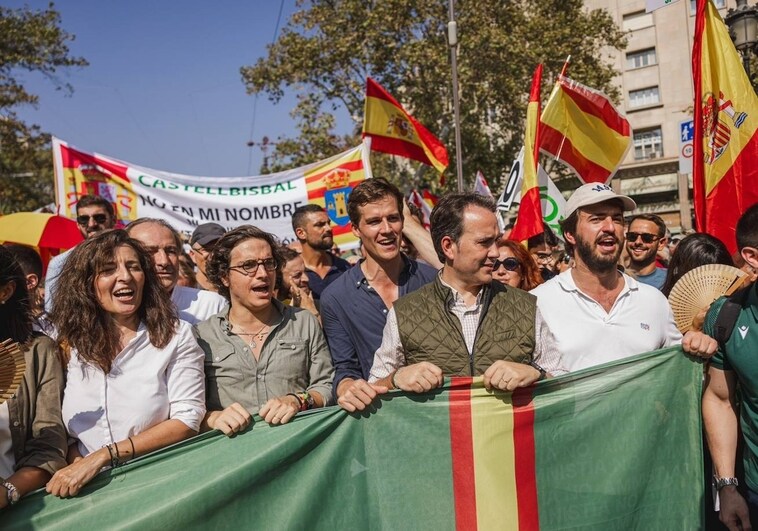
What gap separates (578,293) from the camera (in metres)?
3.32

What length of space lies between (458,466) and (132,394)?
134 cm

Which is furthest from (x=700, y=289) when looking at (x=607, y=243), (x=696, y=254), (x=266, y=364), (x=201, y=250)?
(x=201, y=250)

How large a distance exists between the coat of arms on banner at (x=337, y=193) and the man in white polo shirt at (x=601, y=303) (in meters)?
4.53

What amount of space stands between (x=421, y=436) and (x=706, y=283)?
60.3 inches

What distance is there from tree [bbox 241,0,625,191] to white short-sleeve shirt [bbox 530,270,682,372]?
1648cm

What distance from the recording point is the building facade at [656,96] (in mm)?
34406

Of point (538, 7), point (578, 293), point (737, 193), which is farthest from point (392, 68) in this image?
point (578, 293)

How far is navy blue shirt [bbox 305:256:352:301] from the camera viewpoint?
561cm

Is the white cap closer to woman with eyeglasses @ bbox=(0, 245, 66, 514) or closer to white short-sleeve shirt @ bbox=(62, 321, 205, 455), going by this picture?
white short-sleeve shirt @ bbox=(62, 321, 205, 455)

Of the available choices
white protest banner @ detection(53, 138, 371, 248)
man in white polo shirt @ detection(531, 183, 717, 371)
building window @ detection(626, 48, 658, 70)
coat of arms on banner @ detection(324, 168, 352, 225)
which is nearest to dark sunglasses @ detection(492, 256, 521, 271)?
man in white polo shirt @ detection(531, 183, 717, 371)

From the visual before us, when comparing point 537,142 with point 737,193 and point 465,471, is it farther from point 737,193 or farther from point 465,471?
point 465,471

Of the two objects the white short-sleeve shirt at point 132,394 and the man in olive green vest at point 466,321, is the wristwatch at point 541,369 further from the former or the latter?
the white short-sleeve shirt at point 132,394

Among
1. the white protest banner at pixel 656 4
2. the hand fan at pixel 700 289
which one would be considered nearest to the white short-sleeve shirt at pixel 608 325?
the hand fan at pixel 700 289

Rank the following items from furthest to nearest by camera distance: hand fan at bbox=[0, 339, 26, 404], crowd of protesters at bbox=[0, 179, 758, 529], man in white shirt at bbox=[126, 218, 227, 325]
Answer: man in white shirt at bbox=[126, 218, 227, 325] < crowd of protesters at bbox=[0, 179, 758, 529] < hand fan at bbox=[0, 339, 26, 404]
